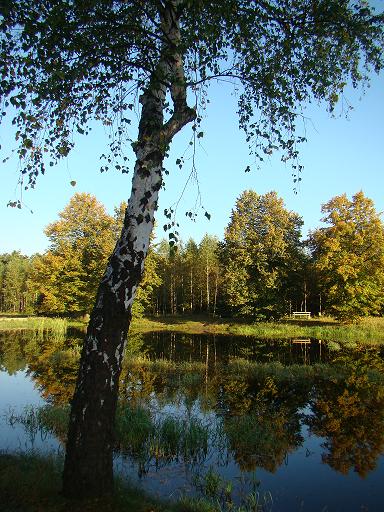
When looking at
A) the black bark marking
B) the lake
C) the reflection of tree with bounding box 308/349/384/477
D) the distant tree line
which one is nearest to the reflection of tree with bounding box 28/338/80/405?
the lake

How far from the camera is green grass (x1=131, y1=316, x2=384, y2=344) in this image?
124 ft

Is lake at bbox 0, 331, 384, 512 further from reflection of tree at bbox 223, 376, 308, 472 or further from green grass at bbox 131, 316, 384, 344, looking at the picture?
green grass at bbox 131, 316, 384, 344

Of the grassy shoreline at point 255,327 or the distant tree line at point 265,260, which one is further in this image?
the distant tree line at point 265,260

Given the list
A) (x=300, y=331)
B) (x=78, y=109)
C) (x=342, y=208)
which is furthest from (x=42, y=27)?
(x=342, y=208)

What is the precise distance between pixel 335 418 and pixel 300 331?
28029 millimetres

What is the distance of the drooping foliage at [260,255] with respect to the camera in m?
46.8

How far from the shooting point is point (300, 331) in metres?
41.2

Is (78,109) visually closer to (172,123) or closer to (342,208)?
(172,123)

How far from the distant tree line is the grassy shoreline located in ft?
4.83

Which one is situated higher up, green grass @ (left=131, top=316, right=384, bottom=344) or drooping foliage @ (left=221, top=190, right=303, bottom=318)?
drooping foliage @ (left=221, top=190, right=303, bottom=318)

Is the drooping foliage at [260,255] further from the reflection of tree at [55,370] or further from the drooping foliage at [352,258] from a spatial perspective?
the reflection of tree at [55,370]

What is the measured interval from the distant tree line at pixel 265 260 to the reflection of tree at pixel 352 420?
23683 mm

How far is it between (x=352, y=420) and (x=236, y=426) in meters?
4.13

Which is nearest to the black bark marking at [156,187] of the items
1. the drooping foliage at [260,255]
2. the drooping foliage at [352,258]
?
the drooping foliage at [352,258]
